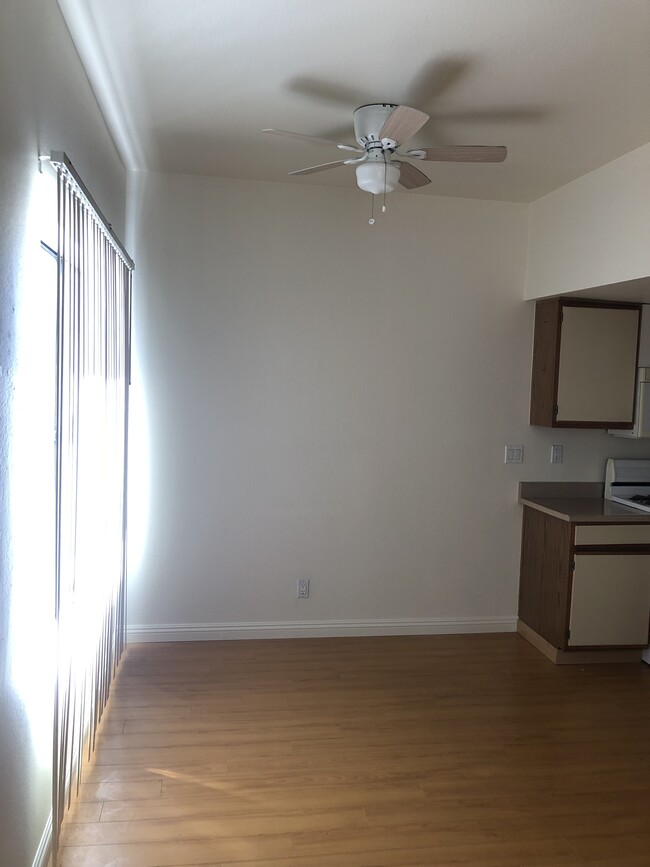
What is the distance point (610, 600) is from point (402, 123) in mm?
2795

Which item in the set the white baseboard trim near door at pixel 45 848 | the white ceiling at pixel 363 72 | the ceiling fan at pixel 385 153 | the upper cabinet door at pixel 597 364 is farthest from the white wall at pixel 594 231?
the white baseboard trim near door at pixel 45 848

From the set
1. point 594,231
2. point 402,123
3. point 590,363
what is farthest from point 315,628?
point 402,123

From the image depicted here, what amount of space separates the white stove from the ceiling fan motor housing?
2.60m

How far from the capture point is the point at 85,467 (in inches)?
98.4

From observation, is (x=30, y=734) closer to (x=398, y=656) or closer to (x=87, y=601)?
(x=87, y=601)

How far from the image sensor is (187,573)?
13.0ft

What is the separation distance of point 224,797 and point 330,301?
8.63ft

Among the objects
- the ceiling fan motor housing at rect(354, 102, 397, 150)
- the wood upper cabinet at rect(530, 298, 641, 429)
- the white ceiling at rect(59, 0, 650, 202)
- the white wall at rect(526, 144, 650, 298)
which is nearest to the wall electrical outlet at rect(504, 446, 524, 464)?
the wood upper cabinet at rect(530, 298, 641, 429)

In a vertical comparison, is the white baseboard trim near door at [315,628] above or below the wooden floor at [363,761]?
above

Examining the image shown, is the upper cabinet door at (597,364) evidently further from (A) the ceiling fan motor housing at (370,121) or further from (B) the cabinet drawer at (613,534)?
(A) the ceiling fan motor housing at (370,121)

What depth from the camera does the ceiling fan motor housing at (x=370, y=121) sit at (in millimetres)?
2701

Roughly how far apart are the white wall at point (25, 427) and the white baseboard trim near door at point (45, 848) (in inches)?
1.5

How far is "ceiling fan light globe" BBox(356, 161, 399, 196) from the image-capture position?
2.77 metres

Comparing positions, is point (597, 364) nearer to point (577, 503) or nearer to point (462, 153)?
point (577, 503)
